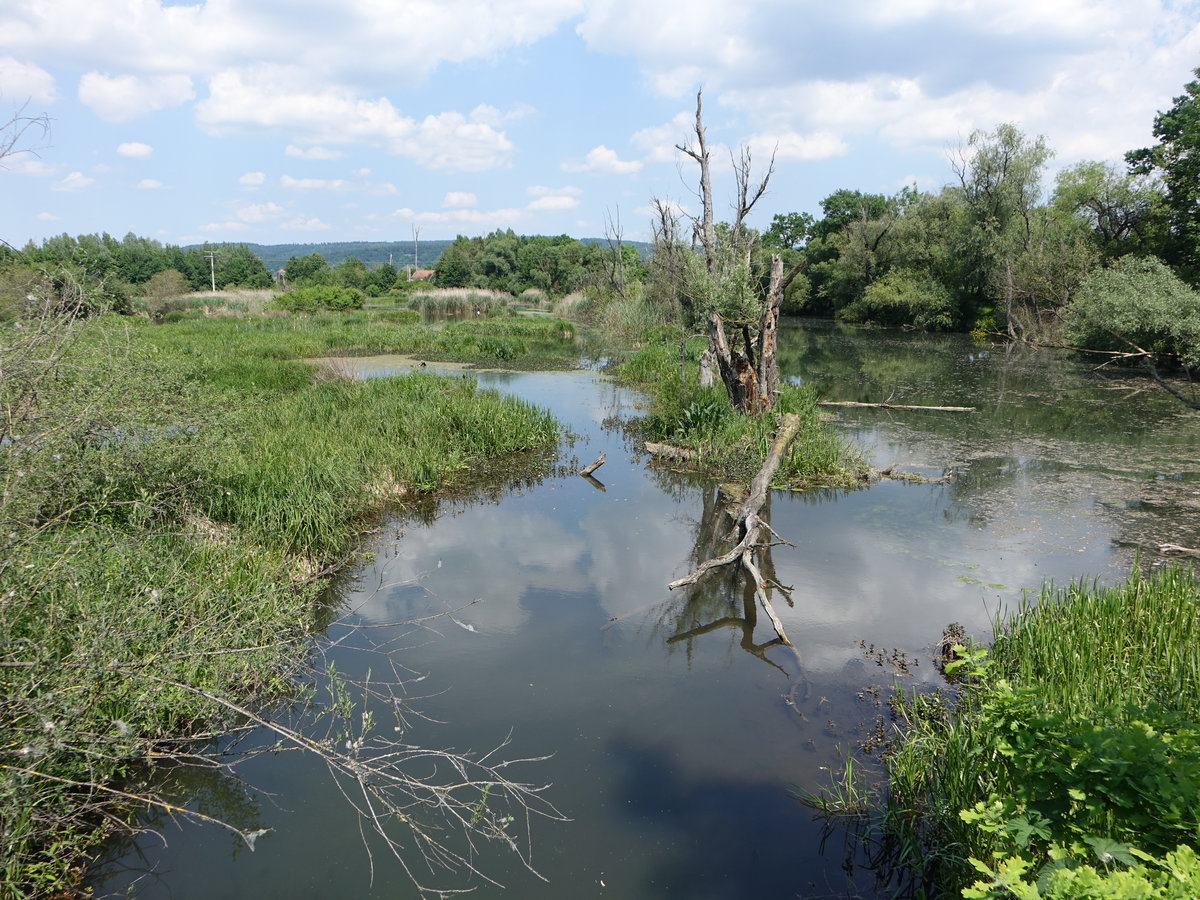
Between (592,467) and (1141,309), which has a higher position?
(1141,309)

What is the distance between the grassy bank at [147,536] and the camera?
350cm

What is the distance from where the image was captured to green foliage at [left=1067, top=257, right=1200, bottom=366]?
18.6 meters

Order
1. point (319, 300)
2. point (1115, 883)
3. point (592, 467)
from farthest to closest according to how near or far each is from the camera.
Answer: point (319, 300) < point (592, 467) < point (1115, 883)

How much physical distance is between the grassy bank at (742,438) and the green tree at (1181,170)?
16030 mm

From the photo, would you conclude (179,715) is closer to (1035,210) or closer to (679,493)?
(679,493)

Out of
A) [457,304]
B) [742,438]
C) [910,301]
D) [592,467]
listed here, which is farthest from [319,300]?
[742,438]

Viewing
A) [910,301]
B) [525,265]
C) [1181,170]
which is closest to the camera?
[1181,170]

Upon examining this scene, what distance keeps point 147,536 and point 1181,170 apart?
2834 cm

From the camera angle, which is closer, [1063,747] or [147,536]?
[1063,747]

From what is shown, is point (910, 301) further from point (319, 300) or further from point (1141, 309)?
point (319, 300)

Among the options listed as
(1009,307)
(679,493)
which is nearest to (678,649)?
(679,493)

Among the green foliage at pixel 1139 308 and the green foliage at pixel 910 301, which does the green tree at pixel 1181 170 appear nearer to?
the green foliage at pixel 1139 308

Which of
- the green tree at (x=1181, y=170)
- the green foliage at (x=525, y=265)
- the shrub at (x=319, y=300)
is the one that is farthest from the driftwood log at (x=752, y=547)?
the green foliage at (x=525, y=265)

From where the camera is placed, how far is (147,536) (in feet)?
17.9
